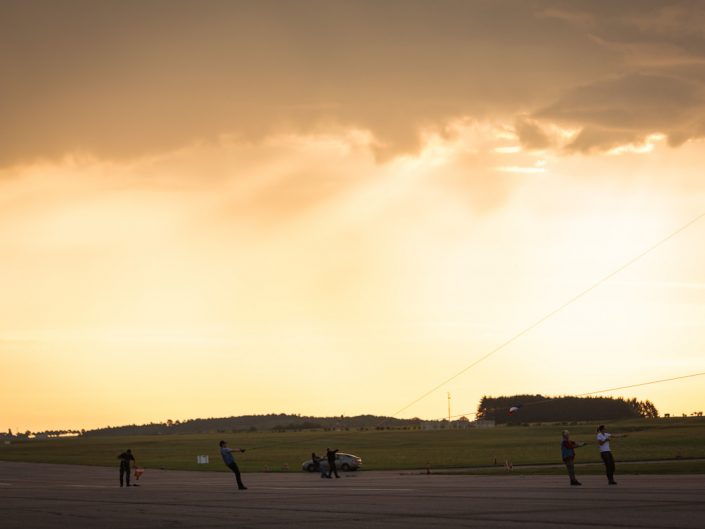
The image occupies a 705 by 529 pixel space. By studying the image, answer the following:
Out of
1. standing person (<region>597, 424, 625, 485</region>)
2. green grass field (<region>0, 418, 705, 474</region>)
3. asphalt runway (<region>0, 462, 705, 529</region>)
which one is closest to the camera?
asphalt runway (<region>0, 462, 705, 529</region>)

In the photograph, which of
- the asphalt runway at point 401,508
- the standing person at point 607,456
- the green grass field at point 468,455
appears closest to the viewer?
the asphalt runway at point 401,508

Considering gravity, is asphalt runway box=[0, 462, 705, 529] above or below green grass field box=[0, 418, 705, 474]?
below

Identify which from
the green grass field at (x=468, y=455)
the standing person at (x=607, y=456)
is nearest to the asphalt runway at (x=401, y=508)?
the standing person at (x=607, y=456)

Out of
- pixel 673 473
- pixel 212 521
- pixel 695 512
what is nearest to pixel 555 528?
pixel 695 512

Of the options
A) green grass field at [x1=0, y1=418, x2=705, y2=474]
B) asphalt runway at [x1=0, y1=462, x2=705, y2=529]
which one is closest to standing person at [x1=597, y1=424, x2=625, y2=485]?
asphalt runway at [x1=0, y1=462, x2=705, y2=529]

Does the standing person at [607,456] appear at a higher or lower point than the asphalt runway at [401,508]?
higher

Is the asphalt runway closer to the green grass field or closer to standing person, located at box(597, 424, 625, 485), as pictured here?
standing person, located at box(597, 424, 625, 485)

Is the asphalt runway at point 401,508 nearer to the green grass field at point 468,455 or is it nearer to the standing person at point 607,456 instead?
the standing person at point 607,456

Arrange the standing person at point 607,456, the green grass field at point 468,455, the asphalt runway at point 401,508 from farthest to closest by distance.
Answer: the green grass field at point 468,455 → the standing person at point 607,456 → the asphalt runway at point 401,508

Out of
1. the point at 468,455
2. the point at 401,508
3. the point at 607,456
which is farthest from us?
the point at 468,455

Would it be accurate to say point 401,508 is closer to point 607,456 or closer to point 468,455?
point 607,456

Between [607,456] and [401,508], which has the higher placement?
[607,456]

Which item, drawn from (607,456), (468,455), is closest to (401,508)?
(607,456)

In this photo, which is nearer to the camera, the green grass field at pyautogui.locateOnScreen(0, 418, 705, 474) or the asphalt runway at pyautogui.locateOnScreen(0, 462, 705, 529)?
the asphalt runway at pyautogui.locateOnScreen(0, 462, 705, 529)
